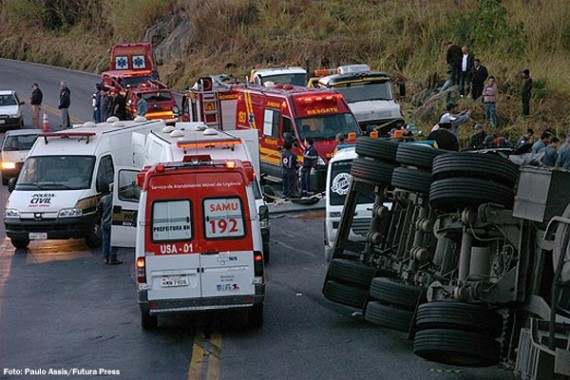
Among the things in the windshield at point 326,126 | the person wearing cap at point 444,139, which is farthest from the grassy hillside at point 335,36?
the person wearing cap at point 444,139

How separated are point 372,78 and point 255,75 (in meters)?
5.08

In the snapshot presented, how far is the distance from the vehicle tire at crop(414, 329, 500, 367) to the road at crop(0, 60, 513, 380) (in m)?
1.06

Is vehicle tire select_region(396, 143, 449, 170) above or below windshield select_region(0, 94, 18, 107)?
above

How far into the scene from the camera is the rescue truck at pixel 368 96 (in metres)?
34.2

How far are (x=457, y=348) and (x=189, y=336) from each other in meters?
5.07

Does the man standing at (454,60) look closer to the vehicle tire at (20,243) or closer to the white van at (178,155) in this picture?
the white van at (178,155)

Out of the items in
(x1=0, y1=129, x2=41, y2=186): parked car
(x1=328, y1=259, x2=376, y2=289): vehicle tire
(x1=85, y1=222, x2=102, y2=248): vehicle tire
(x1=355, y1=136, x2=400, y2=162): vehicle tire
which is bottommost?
(x1=0, y1=129, x2=41, y2=186): parked car

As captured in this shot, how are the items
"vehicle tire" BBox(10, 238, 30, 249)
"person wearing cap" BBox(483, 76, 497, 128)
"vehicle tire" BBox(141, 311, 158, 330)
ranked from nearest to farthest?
"vehicle tire" BBox(141, 311, 158, 330) < "vehicle tire" BBox(10, 238, 30, 249) < "person wearing cap" BBox(483, 76, 497, 128)

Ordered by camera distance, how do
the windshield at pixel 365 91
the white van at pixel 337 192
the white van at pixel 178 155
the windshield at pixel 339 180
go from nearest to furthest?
the white van at pixel 337 192, the windshield at pixel 339 180, the white van at pixel 178 155, the windshield at pixel 365 91

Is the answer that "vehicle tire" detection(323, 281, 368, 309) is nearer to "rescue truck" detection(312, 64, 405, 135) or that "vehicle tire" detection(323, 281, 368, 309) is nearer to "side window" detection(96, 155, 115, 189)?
"side window" detection(96, 155, 115, 189)

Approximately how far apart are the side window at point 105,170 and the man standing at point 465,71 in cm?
1379

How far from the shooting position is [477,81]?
110 ft

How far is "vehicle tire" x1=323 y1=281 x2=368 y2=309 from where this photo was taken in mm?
14883

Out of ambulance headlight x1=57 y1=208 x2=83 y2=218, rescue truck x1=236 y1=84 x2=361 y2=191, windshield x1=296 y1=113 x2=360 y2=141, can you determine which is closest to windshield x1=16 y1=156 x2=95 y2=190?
ambulance headlight x1=57 y1=208 x2=83 y2=218
